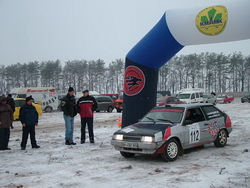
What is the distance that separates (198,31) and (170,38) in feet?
3.34

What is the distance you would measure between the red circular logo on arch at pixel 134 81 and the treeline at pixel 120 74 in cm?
7415

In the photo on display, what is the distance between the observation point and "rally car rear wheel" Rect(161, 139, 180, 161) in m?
7.88

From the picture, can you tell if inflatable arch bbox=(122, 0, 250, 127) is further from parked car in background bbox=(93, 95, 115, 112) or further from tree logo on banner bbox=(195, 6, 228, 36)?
parked car in background bbox=(93, 95, 115, 112)

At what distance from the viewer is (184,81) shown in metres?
97.0

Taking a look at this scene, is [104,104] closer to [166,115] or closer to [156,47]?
[156,47]

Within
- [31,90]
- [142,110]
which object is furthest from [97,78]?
[142,110]

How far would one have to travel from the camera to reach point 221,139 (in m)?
9.80

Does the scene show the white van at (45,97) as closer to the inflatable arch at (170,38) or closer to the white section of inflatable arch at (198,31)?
the inflatable arch at (170,38)

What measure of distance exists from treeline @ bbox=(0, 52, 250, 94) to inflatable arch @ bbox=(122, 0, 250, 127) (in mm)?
74306

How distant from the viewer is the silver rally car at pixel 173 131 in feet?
25.8

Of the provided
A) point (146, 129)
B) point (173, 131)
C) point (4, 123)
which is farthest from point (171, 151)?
point (4, 123)

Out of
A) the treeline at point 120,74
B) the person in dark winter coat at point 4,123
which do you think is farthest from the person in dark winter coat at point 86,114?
the treeline at point 120,74

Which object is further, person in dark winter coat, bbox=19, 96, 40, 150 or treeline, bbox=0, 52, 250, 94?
treeline, bbox=0, 52, 250, 94

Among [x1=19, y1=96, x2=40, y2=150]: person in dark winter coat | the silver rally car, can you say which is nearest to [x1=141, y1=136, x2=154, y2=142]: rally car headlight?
the silver rally car
